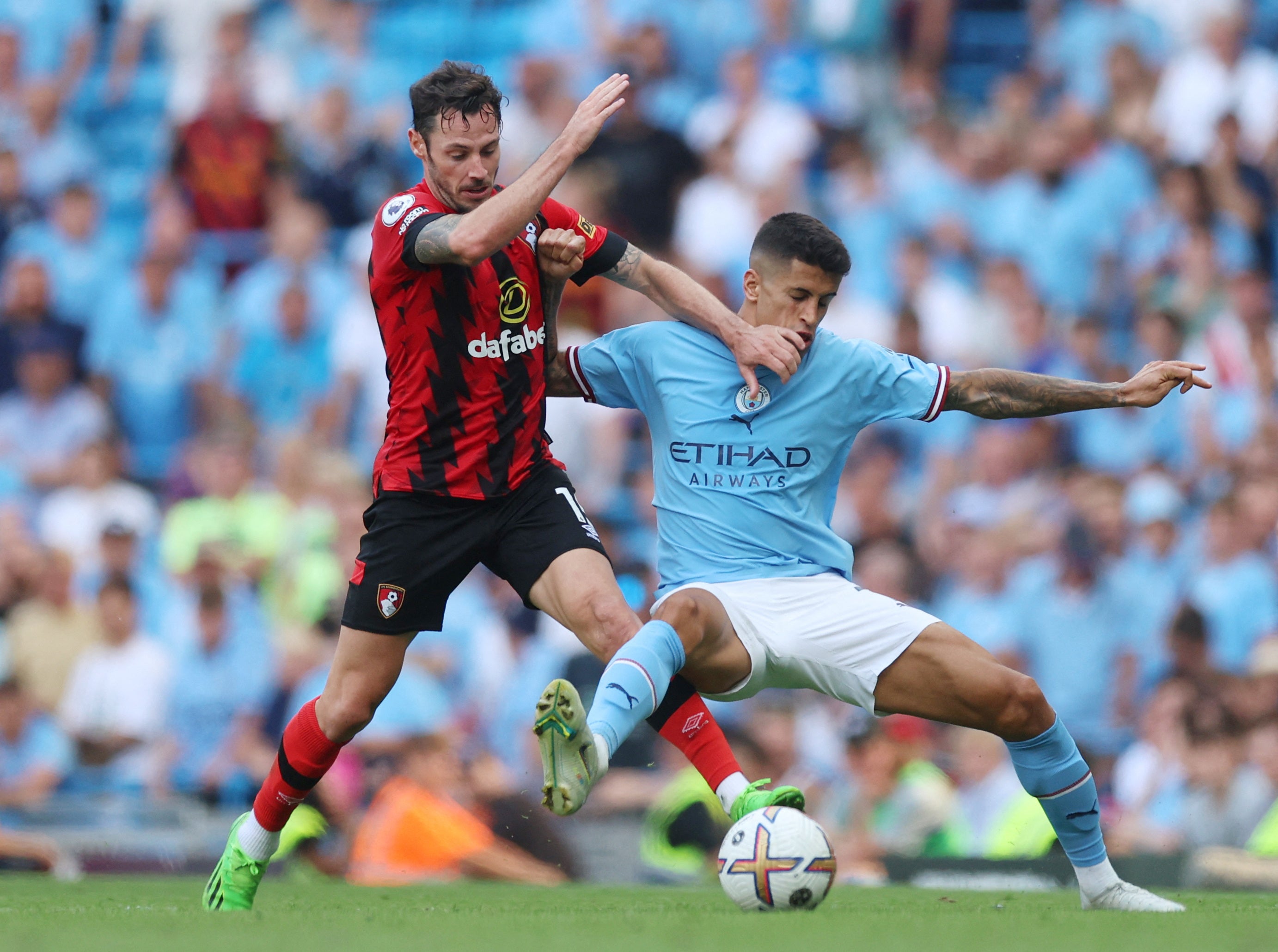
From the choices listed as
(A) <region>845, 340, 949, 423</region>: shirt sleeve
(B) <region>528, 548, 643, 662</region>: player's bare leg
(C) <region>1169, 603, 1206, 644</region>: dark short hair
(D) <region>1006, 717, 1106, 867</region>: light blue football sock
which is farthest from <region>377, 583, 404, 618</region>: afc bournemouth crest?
(C) <region>1169, 603, 1206, 644</region>: dark short hair

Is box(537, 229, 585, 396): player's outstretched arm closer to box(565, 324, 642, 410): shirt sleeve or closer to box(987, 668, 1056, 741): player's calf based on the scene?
box(565, 324, 642, 410): shirt sleeve

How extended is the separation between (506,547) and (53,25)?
1176cm

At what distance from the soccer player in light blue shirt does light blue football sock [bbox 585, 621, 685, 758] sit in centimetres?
6

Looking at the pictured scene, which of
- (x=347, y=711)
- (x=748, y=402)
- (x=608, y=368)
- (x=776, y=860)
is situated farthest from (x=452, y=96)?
(x=776, y=860)

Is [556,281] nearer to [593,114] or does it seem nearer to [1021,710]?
[593,114]

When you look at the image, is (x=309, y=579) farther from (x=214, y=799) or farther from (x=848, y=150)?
(x=848, y=150)

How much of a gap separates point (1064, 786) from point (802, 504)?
130cm

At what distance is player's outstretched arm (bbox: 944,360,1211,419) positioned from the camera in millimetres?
5891

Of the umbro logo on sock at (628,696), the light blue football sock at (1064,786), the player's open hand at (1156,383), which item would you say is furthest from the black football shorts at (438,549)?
the player's open hand at (1156,383)

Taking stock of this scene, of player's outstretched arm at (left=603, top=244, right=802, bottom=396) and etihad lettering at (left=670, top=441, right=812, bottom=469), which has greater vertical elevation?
player's outstretched arm at (left=603, top=244, right=802, bottom=396)

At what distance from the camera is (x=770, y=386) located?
240 inches

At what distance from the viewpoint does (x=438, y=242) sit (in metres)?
5.62

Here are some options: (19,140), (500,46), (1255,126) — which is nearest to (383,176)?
(500,46)

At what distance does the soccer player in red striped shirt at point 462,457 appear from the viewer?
19.1 ft
